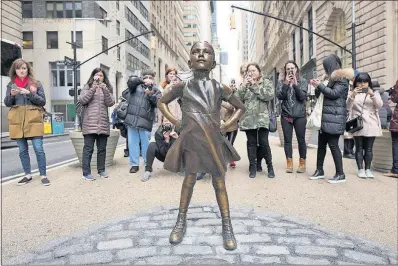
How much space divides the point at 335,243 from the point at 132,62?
1924 inches

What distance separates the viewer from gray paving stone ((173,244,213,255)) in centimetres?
270

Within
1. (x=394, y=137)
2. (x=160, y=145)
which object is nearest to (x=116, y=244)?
(x=160, y=145)

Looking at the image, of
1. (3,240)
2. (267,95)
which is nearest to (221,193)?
(3,240)

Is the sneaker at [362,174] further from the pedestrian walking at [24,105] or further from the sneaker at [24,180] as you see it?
the sneaker at [24,180]

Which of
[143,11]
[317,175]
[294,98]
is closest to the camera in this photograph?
[317,175]

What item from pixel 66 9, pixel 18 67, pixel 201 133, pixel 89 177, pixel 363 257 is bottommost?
pixel 363 257

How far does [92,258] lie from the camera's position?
267 centimetres

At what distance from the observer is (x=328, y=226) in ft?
11.7

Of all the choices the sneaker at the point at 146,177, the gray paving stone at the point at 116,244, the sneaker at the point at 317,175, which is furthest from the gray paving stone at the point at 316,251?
the sneaker at the point at 146,177

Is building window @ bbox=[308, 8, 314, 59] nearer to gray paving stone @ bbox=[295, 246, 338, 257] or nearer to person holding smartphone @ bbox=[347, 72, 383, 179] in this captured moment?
person holding smartphone @ bbox=[347, 72, 383, 179]

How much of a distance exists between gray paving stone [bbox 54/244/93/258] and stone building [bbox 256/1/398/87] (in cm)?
1217

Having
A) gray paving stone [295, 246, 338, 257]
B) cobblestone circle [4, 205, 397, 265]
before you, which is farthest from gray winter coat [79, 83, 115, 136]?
gray paving stone [295, 246, 338, 257]

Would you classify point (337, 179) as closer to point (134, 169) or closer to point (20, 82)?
point (134, 169)

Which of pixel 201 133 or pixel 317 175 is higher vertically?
pixel 201 133
